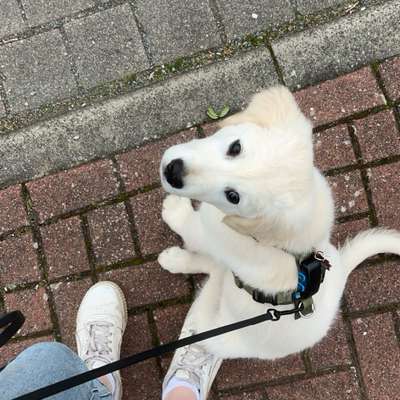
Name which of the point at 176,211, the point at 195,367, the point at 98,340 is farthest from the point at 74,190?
the point at 195,367

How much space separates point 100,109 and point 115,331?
123 centimetres

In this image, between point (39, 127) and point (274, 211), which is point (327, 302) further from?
point (39, 127)

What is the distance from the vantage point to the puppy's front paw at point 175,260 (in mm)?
2710

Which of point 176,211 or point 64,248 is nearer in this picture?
point 176,211

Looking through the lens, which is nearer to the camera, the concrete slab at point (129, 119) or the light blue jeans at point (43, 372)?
the light blue jeans at point (43, 372)

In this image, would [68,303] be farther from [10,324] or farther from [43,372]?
[10,324]

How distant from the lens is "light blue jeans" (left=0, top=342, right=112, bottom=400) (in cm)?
184

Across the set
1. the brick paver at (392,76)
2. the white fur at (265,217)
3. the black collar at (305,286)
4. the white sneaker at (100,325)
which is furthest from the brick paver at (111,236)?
the brick paver at (392,76)

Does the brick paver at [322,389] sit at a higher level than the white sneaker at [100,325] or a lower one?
lower

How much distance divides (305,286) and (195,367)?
101 centimetres

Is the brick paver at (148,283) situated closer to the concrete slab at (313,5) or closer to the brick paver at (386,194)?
the brick paver at (386,194)

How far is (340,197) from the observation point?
9.16 ft

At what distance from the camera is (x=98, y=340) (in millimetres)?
2756

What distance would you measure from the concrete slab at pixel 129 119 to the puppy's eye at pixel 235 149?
1.11 meters
